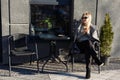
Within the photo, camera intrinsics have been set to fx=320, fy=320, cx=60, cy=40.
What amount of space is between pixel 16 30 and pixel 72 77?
2091 millimetres

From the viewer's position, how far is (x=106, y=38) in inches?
341

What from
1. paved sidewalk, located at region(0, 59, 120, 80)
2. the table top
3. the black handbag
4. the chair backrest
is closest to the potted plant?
paved sidewalk, located at region(0, 59, 120, 80)

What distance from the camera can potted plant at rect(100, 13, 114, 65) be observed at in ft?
28.2

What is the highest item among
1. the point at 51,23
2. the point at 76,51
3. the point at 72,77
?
the point at 51,23

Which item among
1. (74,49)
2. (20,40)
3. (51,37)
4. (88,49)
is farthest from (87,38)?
(20,40)

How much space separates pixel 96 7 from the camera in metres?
9.02

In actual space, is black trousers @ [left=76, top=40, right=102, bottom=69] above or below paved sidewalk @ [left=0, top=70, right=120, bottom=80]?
above

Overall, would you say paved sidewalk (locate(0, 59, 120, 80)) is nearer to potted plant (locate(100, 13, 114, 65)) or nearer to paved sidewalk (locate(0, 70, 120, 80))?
paved sidewalk (locate(0, 70, 120, 80))

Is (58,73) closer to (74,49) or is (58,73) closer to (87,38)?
(74,49)

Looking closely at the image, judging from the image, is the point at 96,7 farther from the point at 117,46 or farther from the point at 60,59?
the point at 60,59

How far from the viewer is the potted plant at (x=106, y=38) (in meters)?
8.59

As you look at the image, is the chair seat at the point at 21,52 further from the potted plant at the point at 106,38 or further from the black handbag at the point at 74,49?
the potted plant at the point at 106,38

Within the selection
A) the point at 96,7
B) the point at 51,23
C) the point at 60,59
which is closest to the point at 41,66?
the point at 60,59

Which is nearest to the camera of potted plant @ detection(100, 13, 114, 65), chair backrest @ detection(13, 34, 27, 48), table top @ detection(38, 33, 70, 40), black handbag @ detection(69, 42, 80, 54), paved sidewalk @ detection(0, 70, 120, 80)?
paved sidewalk @ detection(0, 70, 120, 80)
